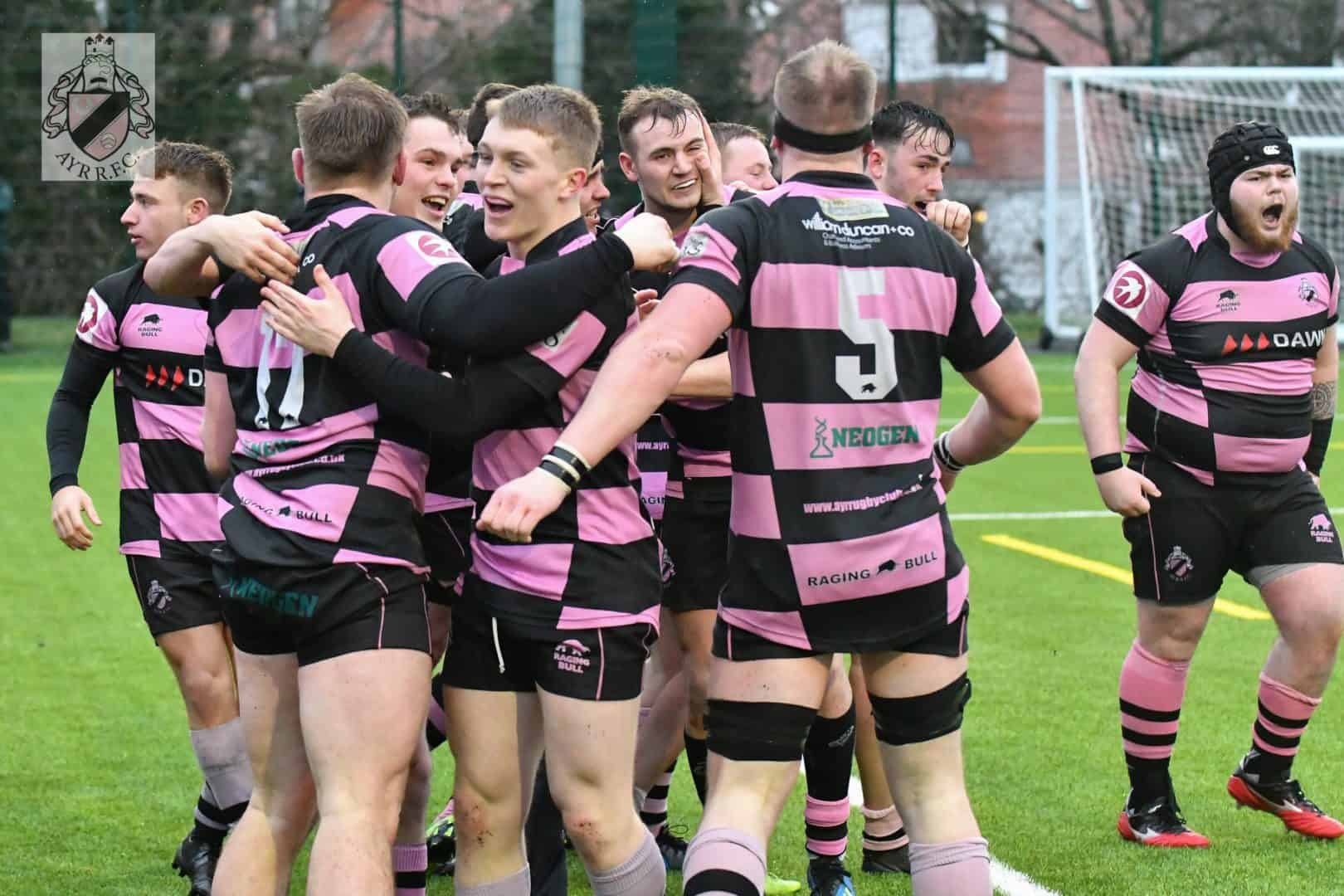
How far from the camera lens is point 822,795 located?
4.79m

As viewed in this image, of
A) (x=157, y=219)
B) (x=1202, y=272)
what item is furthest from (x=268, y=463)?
(x=1202, y=272)

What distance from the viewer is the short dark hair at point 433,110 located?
495cm

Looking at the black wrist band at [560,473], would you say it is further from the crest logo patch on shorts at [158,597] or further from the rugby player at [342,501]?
the crest logo patch on shorts at [158,597]

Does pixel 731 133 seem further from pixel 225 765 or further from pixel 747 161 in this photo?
pixel 225 765

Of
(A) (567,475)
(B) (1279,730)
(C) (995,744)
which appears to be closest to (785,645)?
(A) (567,475)

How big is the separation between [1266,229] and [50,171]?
61.9 ft

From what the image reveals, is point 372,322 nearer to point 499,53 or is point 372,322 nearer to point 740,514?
point 740,514

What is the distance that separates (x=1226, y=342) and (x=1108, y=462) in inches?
21.1

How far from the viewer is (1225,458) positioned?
17.8 ft

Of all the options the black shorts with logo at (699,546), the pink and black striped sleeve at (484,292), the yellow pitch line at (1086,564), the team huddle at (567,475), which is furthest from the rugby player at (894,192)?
the yellow pitch line at (1086,564)

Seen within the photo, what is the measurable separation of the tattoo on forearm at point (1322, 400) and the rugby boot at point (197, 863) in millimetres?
3564

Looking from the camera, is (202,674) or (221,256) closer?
(221,256)

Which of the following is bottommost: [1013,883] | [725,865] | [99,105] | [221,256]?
[1013,883]

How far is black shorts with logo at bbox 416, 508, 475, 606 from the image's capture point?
4.41 meters
